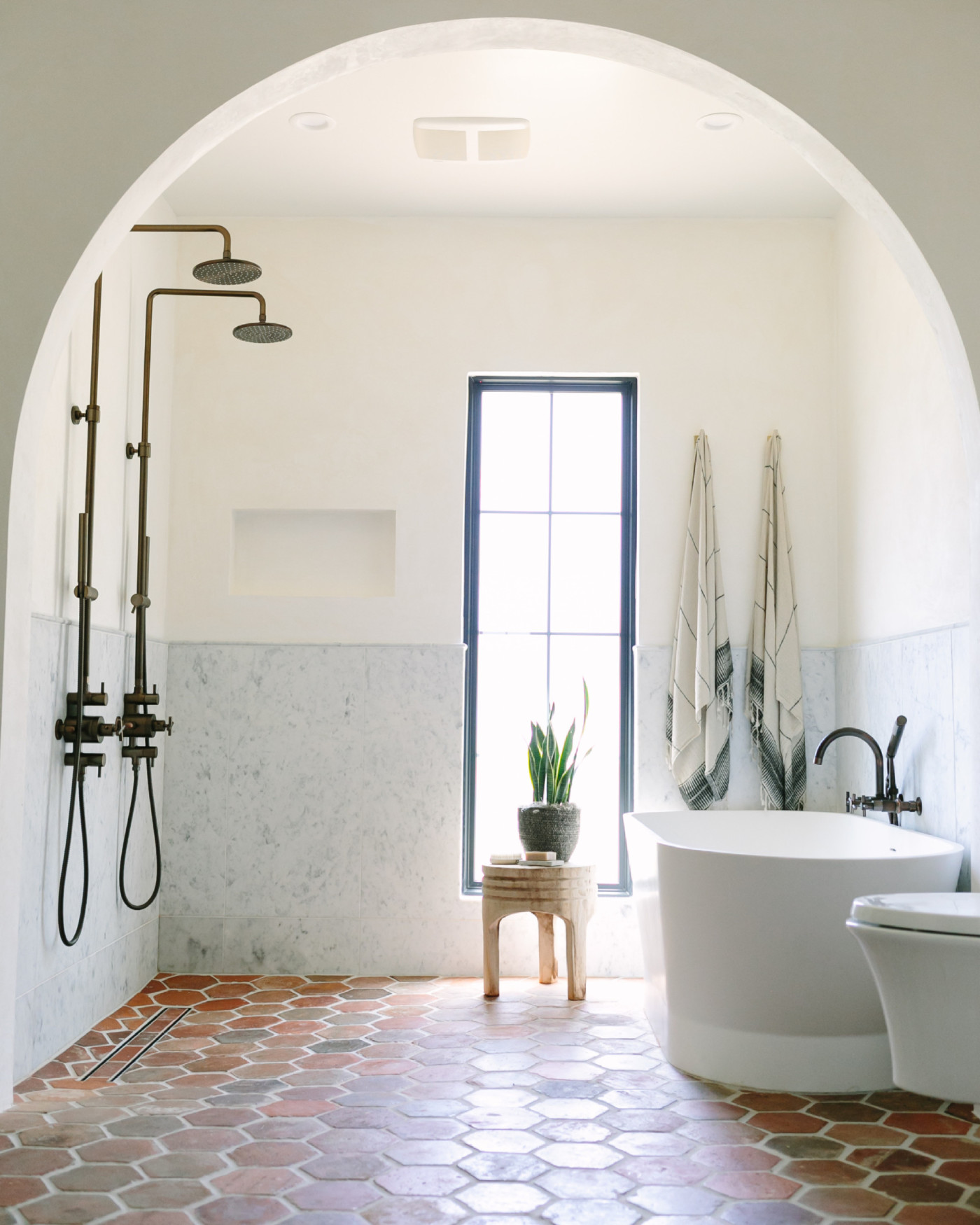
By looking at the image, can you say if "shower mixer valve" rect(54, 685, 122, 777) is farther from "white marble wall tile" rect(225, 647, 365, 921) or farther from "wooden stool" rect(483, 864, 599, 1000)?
"wooden stool" rect(483, 864, 599, 1000)

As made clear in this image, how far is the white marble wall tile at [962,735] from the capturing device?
3.24m

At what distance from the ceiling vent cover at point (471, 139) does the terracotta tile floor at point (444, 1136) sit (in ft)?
9.59

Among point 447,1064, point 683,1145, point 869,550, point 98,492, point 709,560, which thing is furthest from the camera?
point 709,560

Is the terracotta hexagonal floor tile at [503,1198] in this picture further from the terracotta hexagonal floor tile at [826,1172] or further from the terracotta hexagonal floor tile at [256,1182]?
the terracotta hexagonal floor tile at [826,1172]

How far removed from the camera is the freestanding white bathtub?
2.93 metres

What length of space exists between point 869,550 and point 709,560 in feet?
1.99

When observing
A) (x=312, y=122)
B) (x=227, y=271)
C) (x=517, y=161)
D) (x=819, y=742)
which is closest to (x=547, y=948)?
(x=819, y=742)

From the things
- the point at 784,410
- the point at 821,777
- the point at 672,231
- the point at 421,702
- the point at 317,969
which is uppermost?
the point at 672,231

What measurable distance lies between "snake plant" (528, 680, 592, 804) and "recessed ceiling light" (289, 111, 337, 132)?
88.4 inches

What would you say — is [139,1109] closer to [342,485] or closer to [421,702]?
[421,702]

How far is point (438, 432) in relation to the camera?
4648 mm

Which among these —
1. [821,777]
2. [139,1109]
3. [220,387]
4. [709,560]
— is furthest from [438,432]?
[139,1109]

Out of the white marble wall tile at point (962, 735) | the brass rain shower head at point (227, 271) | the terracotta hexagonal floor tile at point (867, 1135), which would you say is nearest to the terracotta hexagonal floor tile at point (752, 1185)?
the terracotta hexagonal floor tile at point (867, 1135)

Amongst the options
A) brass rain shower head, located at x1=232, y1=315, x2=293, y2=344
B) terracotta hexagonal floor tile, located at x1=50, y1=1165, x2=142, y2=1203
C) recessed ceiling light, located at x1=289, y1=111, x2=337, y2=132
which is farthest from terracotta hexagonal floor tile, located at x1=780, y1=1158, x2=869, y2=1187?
recessed ceiling light, located at x1=289, y1=111, x2=337, y2=132
